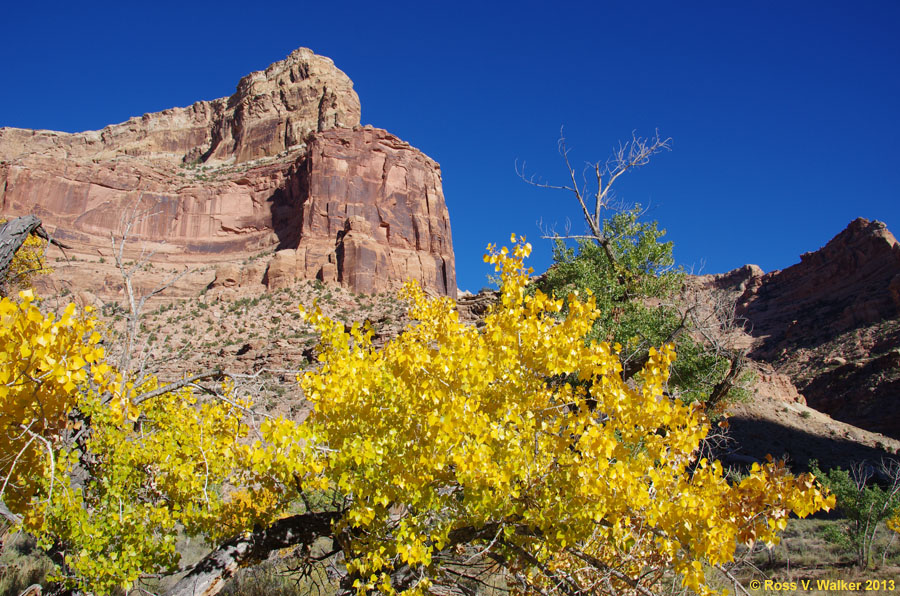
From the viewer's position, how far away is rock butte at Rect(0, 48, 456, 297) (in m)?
60.0

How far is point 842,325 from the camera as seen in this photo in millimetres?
59406

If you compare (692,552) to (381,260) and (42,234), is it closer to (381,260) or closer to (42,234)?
(42,234)

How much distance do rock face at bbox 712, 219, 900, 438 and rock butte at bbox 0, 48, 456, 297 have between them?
40.1m

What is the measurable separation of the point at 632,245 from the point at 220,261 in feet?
226

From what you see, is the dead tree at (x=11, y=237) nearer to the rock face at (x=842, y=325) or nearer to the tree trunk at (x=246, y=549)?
the tree trunk at (x=246, y=549)

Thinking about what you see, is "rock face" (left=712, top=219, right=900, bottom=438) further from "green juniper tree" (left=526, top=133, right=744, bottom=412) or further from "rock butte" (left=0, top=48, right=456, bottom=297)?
"rock butte" (left=0, top=48, right=456, bottom=297)

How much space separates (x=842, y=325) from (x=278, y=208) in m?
79.1

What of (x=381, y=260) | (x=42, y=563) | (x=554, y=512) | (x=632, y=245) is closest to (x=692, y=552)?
(x=554, y=512)

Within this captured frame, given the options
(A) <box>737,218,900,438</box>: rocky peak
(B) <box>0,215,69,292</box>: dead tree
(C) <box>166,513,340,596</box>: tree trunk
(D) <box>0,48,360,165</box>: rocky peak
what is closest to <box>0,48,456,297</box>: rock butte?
(D) <box>0,48,360,165</box>: rocky peak

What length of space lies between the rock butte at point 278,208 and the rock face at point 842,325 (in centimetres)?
4012

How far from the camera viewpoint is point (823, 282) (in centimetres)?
7512

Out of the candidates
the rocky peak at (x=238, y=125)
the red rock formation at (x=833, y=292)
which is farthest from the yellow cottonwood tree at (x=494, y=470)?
the rocky peak at (x=238, y=125)

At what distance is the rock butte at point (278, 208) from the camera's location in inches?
2361

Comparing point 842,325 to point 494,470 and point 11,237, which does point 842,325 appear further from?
point 11,237
